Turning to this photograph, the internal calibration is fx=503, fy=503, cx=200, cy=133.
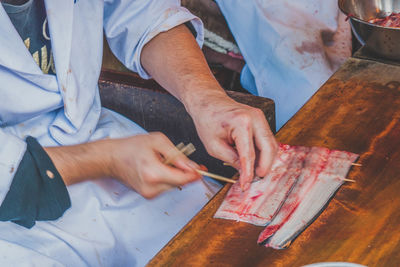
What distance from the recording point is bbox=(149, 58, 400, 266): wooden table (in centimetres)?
125

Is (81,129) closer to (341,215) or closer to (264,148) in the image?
(264,148)

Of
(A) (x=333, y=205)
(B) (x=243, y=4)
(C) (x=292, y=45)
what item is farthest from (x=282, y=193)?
(B) (x=243, y=4)

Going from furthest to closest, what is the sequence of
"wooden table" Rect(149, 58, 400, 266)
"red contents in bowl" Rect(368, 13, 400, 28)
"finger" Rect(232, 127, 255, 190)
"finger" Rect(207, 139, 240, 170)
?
"red contents in bowl" Rect(368, 13, 400, 28)
"finger" Rect(207, 139, 240, 170)
"finger" Rect(232, 127, 255, 190)
"wooden table" Rect(149, 58, 400, 266)

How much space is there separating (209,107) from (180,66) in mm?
313

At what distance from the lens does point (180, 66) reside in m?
1.96

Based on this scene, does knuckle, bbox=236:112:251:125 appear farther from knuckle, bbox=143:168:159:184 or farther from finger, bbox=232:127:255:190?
knuckle, bbox=143:168:159:184

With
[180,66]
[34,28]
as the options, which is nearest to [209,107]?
[180,66]

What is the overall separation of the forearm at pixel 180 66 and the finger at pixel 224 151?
0.61 feet

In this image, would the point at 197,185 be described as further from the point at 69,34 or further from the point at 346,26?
the point at 346,26

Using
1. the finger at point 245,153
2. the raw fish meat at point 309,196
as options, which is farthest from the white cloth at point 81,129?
the raw fish meat at point 309,196

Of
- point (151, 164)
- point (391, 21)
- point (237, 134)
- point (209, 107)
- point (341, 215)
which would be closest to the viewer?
point (341, 215)

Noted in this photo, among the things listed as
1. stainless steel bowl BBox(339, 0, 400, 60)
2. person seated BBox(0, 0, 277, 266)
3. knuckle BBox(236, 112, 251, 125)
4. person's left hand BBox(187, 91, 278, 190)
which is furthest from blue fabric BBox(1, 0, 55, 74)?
stainless steel bowl BBox(339, 0, 400, 60)

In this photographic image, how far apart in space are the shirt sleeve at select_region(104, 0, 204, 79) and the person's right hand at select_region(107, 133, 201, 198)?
0.64 metres

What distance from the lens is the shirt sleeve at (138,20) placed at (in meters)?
2.04
